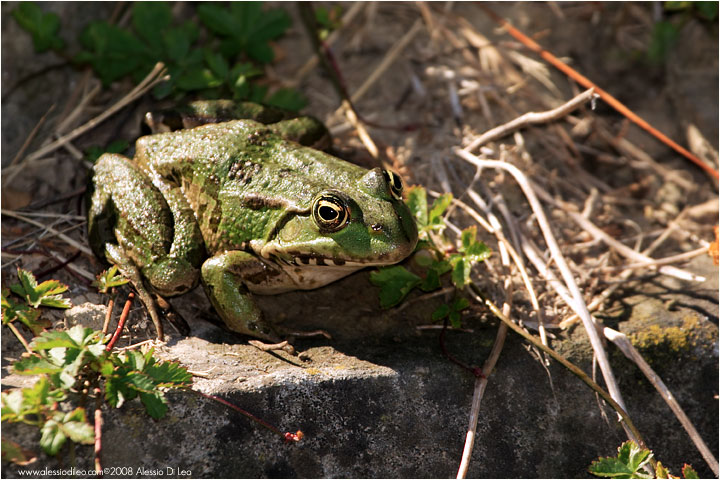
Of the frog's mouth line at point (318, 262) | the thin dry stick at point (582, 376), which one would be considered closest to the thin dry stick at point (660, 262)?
the thin dry stick at point (582, 376)

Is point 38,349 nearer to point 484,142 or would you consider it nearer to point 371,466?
point 371,466

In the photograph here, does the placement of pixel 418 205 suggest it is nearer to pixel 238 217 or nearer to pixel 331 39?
pixel 238 217

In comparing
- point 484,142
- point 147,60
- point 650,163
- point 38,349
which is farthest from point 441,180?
point 38,349

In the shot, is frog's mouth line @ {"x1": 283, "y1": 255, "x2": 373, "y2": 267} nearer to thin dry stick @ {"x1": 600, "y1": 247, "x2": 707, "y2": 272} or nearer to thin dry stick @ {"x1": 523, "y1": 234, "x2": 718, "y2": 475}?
thin dry stick @ {"x1": 523, "y1": 234, "x2": 718, "y2": 475}

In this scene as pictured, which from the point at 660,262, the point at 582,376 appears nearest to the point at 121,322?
the point at 582,376

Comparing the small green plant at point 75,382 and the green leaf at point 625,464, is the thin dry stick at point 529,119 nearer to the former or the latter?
the green leaf at point 625,464

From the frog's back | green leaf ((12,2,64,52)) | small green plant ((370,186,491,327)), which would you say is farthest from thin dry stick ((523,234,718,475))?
green leaf ((12,2,64,52))
